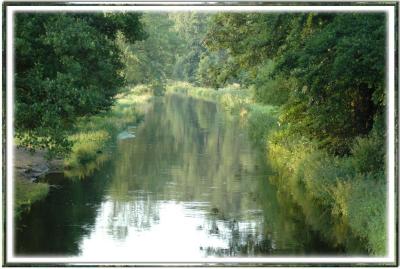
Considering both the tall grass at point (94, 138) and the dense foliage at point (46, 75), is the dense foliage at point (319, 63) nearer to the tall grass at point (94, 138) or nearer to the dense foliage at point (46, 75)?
the dense foliage at point (46, 75)

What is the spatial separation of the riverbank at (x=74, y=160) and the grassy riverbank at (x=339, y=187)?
7.75 m

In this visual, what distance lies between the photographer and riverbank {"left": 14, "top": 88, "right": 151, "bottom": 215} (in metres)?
23.8

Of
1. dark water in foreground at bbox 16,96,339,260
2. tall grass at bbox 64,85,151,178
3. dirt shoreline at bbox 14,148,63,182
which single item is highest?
tall grass at bbox 64,85,151,178

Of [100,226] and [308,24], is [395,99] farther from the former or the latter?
[100,226]

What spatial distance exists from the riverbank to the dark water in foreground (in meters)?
0.51

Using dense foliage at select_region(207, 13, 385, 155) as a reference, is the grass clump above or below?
below

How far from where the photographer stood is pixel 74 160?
3058 centimetres

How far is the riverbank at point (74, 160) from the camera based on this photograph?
23798mm

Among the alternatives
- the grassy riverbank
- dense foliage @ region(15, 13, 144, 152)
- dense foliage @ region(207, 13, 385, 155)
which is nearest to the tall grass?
dense foliage @ region(15, 13, 144, 152)

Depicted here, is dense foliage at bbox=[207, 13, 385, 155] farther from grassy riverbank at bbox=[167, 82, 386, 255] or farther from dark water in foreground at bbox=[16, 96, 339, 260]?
dark water in foreground at bbox=[16, 96, 339, 260]

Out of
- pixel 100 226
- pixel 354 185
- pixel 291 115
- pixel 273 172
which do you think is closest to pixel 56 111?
pixel 100 226

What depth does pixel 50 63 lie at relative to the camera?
20.5 metres

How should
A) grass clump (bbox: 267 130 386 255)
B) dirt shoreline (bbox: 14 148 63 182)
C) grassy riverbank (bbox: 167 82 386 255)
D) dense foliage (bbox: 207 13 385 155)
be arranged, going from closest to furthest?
grass clump (bbox: 267 130 386 255)
grassy riverbank (bbox: 167 82 386 255)
dense foliage (bbox: 207 13 385 155)
dirt shoreline (bbox: 14 148 63 182)

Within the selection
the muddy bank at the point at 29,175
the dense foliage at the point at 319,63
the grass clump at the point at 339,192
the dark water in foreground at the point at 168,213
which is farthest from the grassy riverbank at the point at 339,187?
the muddy bank at the point at 29,175
